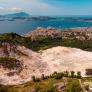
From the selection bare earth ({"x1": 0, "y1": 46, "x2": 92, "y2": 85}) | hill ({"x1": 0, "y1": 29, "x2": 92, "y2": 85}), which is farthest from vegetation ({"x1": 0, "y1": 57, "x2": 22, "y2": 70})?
bare earth ({"x1": 0, "y1": 46, "x2": 92, "y2": 85})

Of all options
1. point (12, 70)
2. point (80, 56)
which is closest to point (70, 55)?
point (80, 56)

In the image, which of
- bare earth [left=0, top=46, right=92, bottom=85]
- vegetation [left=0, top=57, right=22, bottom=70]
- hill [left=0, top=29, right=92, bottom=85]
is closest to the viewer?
bare earth [left=0, top=46, right=92, bottom=85]

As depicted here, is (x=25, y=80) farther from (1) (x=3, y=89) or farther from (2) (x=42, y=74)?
(1) (x=3, y=89)

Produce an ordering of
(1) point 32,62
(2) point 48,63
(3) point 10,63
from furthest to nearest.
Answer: (2) point 48,63
(1) point 32,62
(3) point 10,63

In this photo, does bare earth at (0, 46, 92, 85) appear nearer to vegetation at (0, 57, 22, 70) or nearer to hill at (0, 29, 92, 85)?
hill at (0, 29, 92, 85)

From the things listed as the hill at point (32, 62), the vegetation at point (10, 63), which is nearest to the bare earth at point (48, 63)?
the hill at point (32, 62)

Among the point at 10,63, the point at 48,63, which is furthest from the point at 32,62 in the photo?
the point at 10,63

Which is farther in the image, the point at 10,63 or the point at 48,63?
the point at 48,63

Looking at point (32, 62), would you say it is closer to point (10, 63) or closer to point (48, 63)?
point (48, 63)

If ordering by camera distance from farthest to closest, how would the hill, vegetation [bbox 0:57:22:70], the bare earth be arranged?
vegetation [bbox 0:57:22:70] → the hill → the bare earth
